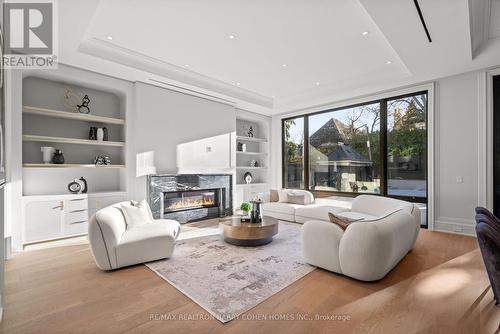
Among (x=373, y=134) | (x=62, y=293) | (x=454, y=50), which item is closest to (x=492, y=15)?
(x=454, y=50)

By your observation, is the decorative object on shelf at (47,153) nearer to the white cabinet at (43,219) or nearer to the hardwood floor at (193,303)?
the white cabinet at (43,219)

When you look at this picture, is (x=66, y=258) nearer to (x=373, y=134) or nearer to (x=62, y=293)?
(x=62, y=293)

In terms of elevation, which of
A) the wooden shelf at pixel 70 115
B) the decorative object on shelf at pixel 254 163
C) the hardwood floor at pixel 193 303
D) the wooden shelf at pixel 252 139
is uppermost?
the wooden shelf at pixel 70 115

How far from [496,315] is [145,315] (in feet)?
9.62

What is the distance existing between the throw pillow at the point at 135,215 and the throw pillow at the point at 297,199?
3277 mm

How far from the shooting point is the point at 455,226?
4.50 m

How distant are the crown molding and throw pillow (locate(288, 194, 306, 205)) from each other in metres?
2.60

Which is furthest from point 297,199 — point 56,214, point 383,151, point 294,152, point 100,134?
point 56,214

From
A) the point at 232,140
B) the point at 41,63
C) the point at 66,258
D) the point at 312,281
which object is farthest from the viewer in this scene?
the point at 232,140

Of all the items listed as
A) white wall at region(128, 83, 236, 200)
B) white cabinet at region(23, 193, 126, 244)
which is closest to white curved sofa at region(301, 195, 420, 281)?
white wall at region(128, 83, 236, 200)

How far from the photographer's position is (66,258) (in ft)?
10.8

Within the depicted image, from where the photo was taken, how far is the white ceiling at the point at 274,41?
270 cm

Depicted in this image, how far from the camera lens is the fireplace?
5188 millimetres

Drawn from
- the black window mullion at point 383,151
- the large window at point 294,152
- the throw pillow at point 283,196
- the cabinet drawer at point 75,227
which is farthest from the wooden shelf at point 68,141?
the black window mullion at point 383,151
